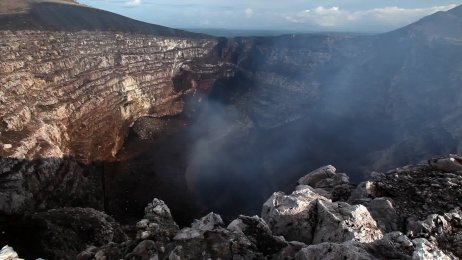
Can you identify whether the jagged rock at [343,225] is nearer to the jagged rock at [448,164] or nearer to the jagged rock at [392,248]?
the jagged rock at [392,248]

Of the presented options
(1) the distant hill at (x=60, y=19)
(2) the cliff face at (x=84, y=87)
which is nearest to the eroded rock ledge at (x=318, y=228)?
(2) the cliff face at (x=84, y=87)

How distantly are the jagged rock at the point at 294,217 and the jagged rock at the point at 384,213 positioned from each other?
Answer: 14.6ft

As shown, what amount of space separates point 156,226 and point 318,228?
10.9 meters

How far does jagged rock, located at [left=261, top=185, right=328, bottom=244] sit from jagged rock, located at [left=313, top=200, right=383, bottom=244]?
558mm

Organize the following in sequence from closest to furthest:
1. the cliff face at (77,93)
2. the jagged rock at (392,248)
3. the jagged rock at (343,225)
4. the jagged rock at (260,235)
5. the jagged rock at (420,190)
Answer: the jagged rock at (392,248), the jagged rock at (260,235), the jagged rock at (343,225), the jagged rock at (420,190), the cliff face at (77,93)

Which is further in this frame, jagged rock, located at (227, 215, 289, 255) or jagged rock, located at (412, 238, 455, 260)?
jagged rock, located at (227, 215, 289, 255)

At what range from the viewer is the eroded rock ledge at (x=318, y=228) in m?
20.1

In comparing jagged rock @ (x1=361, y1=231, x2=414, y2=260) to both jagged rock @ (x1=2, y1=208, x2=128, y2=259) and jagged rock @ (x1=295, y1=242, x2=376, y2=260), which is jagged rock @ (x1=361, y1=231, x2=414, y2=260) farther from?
jagged rock @ (x1=2, y1=208, x2=128, y2=259)

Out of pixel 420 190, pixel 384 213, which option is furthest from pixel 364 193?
pixel 420 190

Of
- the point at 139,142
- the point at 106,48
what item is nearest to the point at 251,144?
the point at 139,142

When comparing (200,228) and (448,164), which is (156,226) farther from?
(448,164)

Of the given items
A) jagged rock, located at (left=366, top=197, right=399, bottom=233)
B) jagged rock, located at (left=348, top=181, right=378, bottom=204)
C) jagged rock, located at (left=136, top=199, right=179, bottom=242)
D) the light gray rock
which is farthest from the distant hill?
jagged rock, located at (left=366, top=197, right=399, bottom=233)

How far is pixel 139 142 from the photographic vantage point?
7156 cm

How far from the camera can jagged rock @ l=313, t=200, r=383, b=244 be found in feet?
78.6
